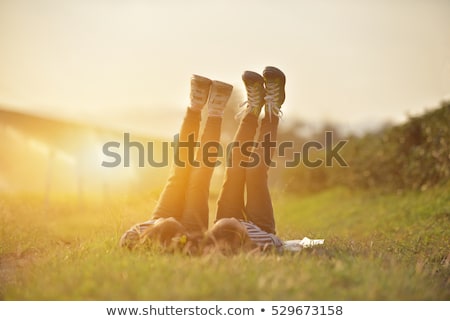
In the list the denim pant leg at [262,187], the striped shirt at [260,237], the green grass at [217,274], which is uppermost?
the denim pant leg at [262,187]

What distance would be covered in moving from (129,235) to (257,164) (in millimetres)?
1130

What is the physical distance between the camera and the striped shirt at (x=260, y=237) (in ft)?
12.5

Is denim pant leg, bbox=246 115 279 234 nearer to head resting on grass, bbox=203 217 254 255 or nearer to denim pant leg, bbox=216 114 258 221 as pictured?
denim pant leg, bbox=216 114 258 221

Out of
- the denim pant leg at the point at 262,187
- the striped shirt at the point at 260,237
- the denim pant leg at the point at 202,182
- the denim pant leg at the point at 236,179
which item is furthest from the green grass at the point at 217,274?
the denim pant leg at the point at 236,179

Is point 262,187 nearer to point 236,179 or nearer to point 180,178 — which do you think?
point 236,179

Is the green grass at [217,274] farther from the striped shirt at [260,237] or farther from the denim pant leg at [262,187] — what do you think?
the denim pant leg at [262,187]

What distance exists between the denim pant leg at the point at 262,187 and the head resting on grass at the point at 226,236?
1.67 feet

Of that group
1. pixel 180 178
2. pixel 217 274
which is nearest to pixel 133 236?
pixel 180 178

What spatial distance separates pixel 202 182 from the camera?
13.3 ft

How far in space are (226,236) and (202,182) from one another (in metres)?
0.59

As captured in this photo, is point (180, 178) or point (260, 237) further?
point (180, 178)

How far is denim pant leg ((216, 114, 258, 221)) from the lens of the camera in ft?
13.6

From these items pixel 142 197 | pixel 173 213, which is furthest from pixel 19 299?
pixel 142 197
